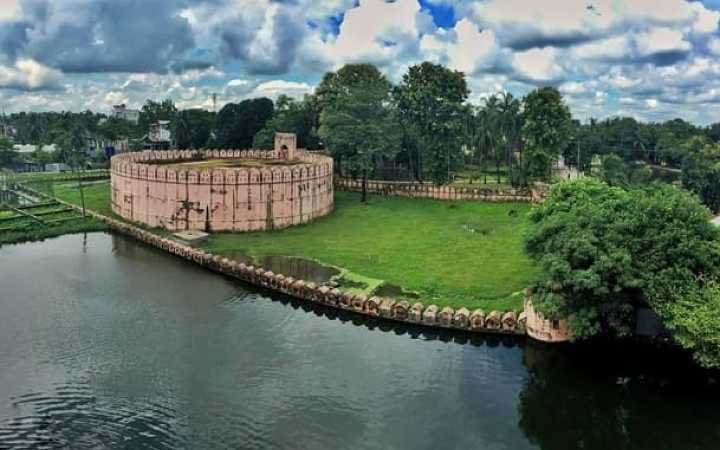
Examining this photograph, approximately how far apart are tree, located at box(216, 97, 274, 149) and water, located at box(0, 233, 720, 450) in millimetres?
63964

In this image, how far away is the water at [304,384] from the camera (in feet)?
69.6

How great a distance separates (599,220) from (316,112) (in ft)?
216

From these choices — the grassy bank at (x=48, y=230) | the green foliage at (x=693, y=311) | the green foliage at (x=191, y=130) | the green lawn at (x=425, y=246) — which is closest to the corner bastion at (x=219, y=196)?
the green lawn at (x=425, y=246)

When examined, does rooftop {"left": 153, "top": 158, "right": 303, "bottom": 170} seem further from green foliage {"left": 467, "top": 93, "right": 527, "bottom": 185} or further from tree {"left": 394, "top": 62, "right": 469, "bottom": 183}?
green foliage {"left": 467, "top": 93, "right": 527, "bottom": 185}

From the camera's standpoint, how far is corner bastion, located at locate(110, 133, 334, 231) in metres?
48.5

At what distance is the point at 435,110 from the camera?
70812 mm

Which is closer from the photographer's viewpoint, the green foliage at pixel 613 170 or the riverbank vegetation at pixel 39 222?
the riverbank vegetation at pixel 39 222

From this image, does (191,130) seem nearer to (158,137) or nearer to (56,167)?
(158,137)

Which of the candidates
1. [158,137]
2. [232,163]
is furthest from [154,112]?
[232,163]

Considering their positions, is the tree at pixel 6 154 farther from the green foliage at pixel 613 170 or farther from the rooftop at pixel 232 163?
the green foliage at pixel 613 170

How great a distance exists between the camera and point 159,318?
1217 inches

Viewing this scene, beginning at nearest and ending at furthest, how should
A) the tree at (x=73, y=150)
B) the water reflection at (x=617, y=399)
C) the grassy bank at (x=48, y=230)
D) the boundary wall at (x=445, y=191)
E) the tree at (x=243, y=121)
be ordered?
1. the water reflection at (x=617, y=399)
2. the grassy bank at (x=48, y=230)
3. the boundary wall at (x=445, y=191)
4. the tree at (x=73, y=150)
5. the tree at (x=243, y=121)

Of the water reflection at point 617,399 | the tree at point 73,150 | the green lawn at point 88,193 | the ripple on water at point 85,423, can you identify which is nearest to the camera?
the ripple on water at point 85,423

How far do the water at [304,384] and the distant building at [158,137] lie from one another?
8774 cm
